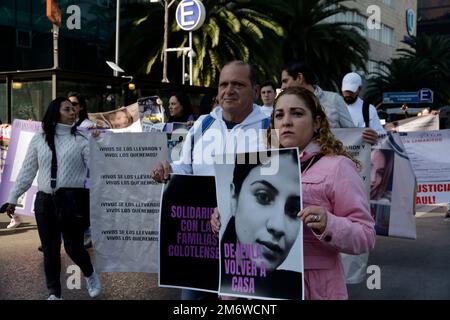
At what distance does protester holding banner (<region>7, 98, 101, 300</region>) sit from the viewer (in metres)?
5.02

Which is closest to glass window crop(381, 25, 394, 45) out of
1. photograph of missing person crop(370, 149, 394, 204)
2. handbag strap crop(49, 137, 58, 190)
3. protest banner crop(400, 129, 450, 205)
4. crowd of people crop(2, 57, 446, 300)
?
protest banner crop(400, 129, 450, 205)

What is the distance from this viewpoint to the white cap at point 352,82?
6.34 m

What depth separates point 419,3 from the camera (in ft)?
379

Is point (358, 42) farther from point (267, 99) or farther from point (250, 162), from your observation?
point (250, 162)

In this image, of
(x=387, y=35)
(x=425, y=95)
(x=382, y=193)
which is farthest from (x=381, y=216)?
(x=387, y=35)

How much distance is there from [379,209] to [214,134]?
253 centimetres

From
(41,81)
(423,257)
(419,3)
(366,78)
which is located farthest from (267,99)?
(419,3)

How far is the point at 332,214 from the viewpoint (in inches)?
91.8

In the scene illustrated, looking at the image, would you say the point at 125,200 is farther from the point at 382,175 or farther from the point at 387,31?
the point at 387,31

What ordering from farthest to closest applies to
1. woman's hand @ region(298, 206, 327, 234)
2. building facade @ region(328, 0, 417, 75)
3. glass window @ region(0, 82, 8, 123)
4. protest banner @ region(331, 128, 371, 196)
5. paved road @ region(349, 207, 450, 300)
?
1. building facade @ region(328, 0, 417, 75)
2. glass window @ region(0, 82, 8, 123)
3. paved road @ region(349, 207, 450, 300)
4. protest banner @ region(331, 128, 371, 196)
5. woman's hand @ region(298, 206, 327, 234)

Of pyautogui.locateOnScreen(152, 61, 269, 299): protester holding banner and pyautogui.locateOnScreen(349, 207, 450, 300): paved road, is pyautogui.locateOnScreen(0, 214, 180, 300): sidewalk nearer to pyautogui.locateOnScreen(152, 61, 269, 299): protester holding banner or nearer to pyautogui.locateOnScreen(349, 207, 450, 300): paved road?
pyautogui.locateOnScreen(349, 207, 450, 300): paved road

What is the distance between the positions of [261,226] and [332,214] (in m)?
0.28

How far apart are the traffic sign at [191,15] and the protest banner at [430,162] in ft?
53.5

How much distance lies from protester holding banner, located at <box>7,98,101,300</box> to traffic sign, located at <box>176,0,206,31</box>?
718 inches
